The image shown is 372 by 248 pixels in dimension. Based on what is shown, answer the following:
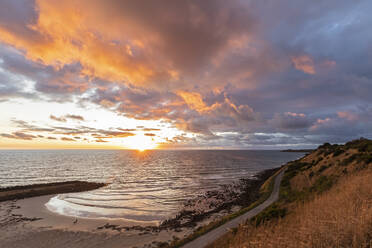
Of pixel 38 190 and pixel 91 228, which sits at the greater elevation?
pixel 91 228

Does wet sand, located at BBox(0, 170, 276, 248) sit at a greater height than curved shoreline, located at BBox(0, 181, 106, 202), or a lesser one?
greater

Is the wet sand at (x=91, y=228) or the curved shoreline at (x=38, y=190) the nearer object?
the wet sand at (x=91, y=228)

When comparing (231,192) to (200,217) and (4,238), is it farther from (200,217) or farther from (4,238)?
(4,238)

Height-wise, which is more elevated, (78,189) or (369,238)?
(369,238)

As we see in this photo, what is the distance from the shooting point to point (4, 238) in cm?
1922

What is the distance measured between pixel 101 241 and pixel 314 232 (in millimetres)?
21401

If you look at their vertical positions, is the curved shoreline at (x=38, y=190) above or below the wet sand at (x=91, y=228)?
below

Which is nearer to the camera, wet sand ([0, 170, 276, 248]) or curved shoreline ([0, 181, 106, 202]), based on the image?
wet sand ([0, 170, 276, 248])

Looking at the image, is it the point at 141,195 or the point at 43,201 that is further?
the point at 141,195

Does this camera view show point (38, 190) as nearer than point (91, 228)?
No

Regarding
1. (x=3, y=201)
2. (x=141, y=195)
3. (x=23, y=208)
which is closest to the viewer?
(x=23, y=208)

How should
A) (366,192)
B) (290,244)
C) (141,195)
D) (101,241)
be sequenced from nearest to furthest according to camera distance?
1. (290,244)
2. (366,192)
3. (101,241)
4. (141,195)

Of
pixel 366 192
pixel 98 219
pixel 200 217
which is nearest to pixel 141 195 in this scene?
pixel 98 219

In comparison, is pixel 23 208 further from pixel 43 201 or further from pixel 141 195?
pixel 141 195
